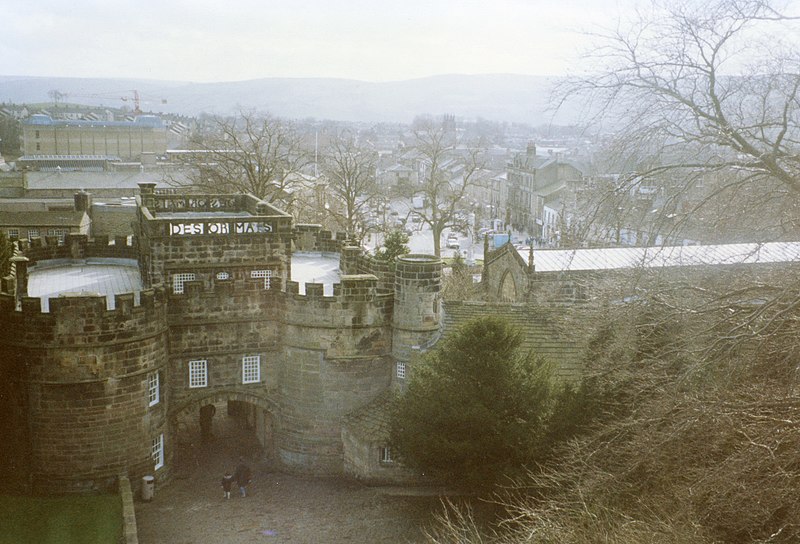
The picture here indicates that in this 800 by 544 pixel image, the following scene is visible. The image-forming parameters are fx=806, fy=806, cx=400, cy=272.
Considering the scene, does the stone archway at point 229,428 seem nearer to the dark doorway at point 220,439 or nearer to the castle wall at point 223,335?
the dark doorway at point 220,439

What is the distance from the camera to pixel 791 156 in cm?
1216

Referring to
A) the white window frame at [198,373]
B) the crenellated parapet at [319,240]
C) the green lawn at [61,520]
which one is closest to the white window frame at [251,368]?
the white window frame at [198,373]

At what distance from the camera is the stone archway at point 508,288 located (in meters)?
40.8

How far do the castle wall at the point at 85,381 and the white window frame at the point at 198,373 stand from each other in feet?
6.50

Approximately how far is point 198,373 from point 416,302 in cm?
772

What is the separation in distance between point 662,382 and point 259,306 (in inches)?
626

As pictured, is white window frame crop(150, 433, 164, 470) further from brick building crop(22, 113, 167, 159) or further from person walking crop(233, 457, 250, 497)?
brick building crop(22, 113, 167, 159)

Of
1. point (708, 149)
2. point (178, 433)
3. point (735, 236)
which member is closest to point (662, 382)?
point (735, 236)

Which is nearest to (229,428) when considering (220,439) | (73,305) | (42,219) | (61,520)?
(220,439)

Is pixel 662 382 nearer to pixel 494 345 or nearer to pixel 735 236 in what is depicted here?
pixel 735 236

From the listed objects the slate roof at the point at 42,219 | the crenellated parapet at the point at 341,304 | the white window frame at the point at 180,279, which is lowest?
the slate roof at the point at 42,219

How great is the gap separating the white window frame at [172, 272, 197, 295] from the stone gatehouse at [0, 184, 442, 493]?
0.05 metres

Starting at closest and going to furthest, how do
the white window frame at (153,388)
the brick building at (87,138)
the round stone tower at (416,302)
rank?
the white window frame at (153,388) < the round stone tower at (416,302) < the brick building at (87,138)

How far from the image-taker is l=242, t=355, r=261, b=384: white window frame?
27.7 metres
